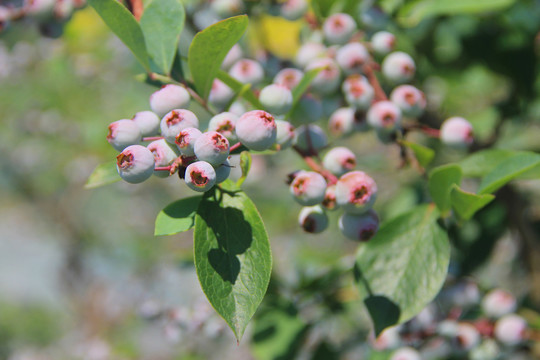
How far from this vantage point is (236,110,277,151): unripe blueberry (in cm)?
46

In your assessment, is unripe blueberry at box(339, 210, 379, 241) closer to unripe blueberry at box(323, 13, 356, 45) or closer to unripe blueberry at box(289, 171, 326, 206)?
unripe blueberry at box(289, 171, 326, 206)

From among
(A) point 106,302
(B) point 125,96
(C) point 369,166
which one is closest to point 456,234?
(C) point 369,166

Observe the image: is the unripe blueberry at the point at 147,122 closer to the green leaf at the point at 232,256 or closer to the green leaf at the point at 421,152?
the green leaf at the point at 232,256

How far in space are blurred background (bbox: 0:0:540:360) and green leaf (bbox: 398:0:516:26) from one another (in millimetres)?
13

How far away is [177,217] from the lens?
505 millimetres

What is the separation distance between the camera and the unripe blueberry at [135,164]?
440mm

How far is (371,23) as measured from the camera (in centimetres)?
84

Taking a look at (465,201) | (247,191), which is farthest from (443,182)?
(247,191)

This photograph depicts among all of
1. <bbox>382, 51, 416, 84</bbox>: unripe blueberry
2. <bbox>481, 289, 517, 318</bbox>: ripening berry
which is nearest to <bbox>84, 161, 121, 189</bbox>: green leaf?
<bbox>382, 51, 416, 84</bbox>: unripe blueberry

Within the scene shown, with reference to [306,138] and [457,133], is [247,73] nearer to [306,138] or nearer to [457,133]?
[306,138]

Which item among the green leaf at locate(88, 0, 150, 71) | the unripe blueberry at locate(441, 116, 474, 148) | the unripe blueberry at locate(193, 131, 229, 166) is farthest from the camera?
the unripe blueberry at locate(441, 116, 474, 148)

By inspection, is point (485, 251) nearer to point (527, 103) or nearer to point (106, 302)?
point (527, 103)

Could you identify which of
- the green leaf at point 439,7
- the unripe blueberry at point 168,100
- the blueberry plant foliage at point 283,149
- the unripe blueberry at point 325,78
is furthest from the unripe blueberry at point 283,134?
the green leaf at point 439,7

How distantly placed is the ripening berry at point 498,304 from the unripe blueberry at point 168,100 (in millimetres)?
707
